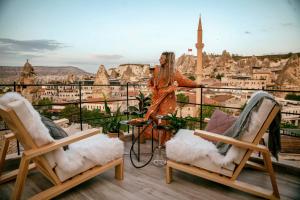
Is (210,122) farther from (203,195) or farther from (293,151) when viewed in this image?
(293,151)

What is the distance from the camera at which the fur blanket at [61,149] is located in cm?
159

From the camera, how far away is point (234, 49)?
161ft

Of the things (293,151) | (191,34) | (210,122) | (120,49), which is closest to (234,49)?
(191,34)

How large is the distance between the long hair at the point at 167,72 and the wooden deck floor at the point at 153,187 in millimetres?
1495

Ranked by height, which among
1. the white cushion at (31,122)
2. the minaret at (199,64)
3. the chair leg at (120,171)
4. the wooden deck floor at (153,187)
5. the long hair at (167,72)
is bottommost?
the wooden deck floor at (153,187)

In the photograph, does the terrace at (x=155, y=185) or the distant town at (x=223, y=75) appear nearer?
the terrace at (x=155, y=185)

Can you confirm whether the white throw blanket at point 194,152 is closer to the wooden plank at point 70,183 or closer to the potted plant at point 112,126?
the wooden plank at point 70,183

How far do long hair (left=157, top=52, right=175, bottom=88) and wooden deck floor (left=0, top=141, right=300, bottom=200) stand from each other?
1495 millimetres

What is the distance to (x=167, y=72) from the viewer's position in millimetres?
3361

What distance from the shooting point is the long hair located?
131 inches

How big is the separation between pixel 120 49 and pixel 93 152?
23.7 m

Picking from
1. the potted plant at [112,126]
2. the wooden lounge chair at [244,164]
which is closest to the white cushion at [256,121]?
the wooden lounge chair at [244,164]

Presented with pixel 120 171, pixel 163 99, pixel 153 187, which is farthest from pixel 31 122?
pixel 163 99

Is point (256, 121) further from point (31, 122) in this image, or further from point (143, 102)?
point (143, 102)
